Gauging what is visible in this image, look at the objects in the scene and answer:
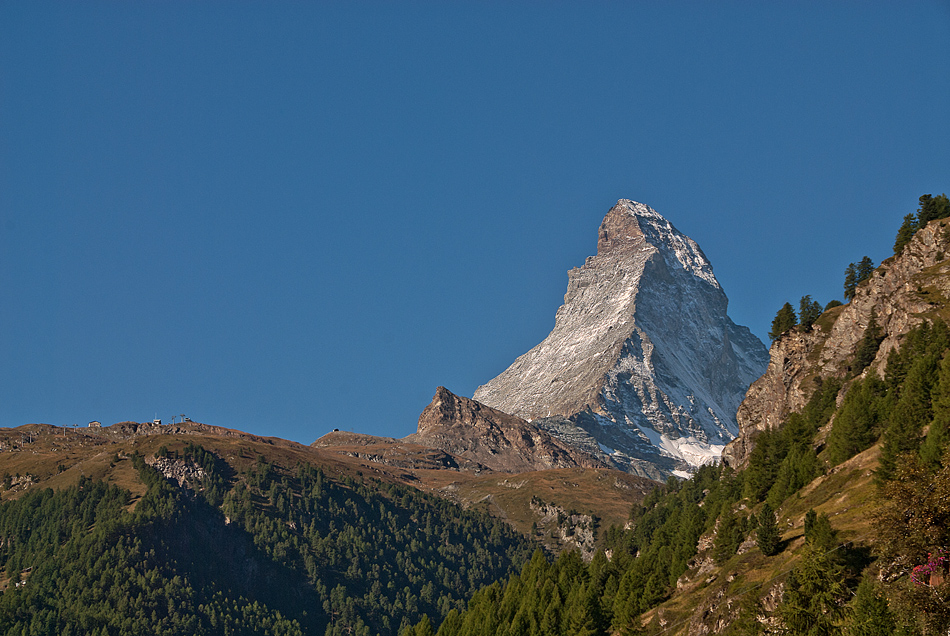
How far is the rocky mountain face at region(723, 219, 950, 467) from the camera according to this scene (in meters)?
154

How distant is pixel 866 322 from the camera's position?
6708 inches

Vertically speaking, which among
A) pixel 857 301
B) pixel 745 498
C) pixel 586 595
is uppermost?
pixel 857 301

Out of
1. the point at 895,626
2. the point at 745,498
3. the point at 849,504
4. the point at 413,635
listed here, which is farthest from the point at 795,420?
the point at 895,626

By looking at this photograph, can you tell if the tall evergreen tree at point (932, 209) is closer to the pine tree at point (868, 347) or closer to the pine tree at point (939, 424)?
the pine tree at point (868, 347)

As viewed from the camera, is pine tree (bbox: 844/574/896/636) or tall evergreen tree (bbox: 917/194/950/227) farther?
tall evergreen tree (bbox: 917/194/950/227)

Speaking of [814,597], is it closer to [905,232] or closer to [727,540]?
[727,540]

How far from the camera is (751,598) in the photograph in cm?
9875

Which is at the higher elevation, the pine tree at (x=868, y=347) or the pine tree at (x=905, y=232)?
the pine tree at (x=905, y=232)

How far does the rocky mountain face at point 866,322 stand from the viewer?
153625 millimetres

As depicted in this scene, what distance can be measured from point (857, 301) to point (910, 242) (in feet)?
45.3

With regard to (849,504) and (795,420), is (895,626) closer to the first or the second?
(849,504)

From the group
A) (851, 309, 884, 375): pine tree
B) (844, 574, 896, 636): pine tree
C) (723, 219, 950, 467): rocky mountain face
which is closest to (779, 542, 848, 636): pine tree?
(844, 574, 896, 636): pine tree

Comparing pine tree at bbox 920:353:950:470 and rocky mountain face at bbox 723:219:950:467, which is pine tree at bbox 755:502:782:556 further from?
rocky mountain face at bbox 723:219:950:467

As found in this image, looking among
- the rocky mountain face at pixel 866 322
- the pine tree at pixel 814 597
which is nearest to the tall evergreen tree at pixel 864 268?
the rocky mountain face at pixel 866 322
